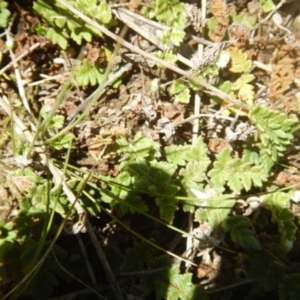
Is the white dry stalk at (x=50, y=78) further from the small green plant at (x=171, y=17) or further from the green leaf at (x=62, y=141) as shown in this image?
the small green plant at (x=171, y=17)

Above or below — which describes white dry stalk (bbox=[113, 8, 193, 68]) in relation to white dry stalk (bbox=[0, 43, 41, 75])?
above

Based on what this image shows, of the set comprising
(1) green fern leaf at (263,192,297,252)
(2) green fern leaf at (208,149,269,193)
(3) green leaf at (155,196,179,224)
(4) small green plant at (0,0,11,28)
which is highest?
(4) small green plant at (0,0,11,28)

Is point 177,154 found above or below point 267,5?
below

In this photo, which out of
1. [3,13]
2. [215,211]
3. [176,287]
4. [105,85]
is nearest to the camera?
[176,287]

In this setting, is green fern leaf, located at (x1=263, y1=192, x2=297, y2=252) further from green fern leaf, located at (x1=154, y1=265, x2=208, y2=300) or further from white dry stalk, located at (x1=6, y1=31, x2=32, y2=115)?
white dry stalk, located at (x1=6, y1=31, x2=32, y2=115)

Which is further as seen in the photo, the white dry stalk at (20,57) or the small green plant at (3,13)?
the white dry stalk at (20,57)

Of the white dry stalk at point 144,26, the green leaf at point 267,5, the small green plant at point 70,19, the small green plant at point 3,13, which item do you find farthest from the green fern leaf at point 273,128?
the small green plant at point 3,13

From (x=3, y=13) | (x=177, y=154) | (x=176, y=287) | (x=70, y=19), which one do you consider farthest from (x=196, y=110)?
(x=3, y=13)

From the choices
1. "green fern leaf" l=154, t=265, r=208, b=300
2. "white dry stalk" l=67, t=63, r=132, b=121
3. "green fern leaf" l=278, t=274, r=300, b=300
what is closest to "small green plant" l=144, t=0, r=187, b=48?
"white dry stalk" l=67, t=63, r=132, b=121

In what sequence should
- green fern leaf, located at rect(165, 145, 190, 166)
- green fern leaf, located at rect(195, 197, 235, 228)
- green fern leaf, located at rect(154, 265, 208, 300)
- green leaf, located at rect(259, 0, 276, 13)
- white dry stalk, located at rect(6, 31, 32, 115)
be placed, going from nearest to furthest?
1. green fern leaf, located at rect(154, 265, 208, 300)
2. green fern leaf, located at rect(195, 197, 235, 228)
3. green fern leaf, located at rect(165, 145, 190, 166)
4. white dry stalk, located at rect(6, 31, 32, 115)
5. green leaf, located at rect(259, 0, 276, 13)

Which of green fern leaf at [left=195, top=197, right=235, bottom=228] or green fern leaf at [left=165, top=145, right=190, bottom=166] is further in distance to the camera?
green fern leaf at [left=165, top=145, right=190, bottom=166]

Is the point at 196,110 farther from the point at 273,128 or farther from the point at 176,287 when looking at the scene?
the point at 176,287

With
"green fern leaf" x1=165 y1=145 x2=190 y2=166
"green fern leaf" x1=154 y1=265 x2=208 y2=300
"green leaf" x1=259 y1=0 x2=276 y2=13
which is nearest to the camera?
"green fern leaf" x1=154 y1=265 x2=208 y2=300
